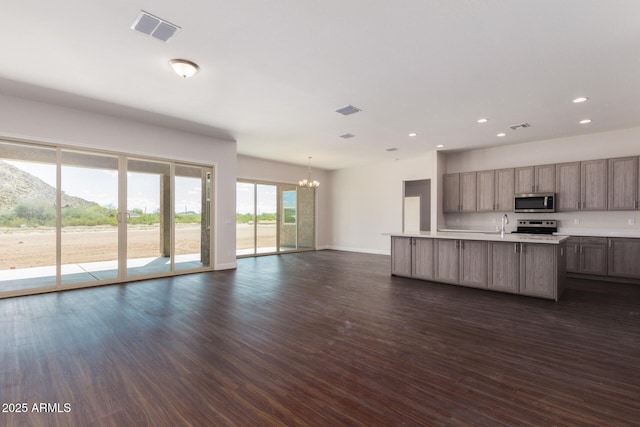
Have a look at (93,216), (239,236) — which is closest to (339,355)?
(93,216)

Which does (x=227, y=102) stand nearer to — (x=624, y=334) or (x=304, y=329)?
(x=304, y=329)

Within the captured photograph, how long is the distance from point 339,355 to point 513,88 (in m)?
3.99

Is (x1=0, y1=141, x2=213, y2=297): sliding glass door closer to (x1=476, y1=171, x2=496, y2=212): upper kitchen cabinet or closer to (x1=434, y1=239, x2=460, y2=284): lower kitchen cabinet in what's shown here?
(x1=434, y1=239, x2=460, y2=284): lower kitchen cabinet

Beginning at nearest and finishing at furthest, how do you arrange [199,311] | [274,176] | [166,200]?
[199,311], [166,200], [274,176]

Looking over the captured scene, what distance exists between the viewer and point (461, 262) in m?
5.12

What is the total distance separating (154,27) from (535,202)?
7.35m

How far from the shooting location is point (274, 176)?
369 inches

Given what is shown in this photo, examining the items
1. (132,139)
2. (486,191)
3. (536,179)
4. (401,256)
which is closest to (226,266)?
(132,139)

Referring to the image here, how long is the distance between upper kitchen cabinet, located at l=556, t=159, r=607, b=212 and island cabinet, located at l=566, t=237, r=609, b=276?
0.69 m

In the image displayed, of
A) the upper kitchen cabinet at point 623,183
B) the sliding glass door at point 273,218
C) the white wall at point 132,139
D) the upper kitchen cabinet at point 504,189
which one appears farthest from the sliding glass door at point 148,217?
the upper kitchen cabinet at point 623,183

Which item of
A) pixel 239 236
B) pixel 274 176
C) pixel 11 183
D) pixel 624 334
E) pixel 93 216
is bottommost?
pixel 624 334

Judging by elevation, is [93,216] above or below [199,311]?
above

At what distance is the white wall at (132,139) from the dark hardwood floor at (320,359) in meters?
2.38

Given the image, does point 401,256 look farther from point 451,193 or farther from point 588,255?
point 588,255
